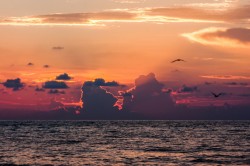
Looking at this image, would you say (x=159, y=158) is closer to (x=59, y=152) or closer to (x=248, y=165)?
(x=248, y=165)

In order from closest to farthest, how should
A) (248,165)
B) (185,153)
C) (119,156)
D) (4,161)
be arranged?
(248,165)
(4,161)
(119,156)
(185,153)

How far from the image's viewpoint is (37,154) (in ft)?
257

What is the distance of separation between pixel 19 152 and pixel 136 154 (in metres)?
20.1

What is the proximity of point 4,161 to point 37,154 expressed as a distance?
34.2 ft

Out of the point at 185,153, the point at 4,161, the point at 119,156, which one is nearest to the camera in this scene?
the point at 4,161

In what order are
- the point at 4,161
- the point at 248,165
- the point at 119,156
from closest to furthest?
the point at 248,165, the point at 4,161, the point at 119,156

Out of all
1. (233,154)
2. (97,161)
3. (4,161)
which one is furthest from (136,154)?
(4,161)

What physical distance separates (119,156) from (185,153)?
12.2 metres

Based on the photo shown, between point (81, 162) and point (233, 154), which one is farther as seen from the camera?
point (233, 154)

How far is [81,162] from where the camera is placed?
6769cm

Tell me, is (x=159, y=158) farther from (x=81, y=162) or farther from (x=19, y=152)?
(x=19, y=152)

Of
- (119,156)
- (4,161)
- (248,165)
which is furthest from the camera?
(119,156)

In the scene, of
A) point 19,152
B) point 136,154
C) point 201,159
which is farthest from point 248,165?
point 19,152

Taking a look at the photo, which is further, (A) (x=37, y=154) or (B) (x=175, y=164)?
(A) (x=37, y=154)
